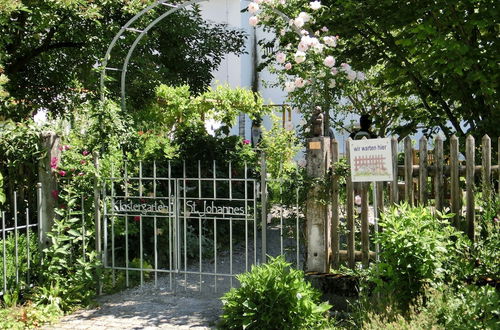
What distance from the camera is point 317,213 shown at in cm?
633

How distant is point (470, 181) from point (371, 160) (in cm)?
92

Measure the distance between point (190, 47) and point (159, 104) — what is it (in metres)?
1.71

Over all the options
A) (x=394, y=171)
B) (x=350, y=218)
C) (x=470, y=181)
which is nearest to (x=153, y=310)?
(x=350, y=218)

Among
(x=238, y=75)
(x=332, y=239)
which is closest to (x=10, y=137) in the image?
(x=332, y=239)

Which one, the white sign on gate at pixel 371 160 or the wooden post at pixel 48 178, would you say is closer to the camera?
the white sign on gate at pixel 371 160

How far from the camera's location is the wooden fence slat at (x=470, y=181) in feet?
18.7

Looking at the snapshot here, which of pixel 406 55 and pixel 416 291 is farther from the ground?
pixel 406 55

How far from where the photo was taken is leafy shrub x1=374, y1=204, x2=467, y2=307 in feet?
16.9

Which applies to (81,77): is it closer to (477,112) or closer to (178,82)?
(178,82)

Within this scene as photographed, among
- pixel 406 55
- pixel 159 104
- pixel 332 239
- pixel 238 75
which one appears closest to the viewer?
pixel 332 239

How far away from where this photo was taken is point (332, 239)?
6.35 meters

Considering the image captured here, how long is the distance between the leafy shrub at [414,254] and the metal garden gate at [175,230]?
1.25 m

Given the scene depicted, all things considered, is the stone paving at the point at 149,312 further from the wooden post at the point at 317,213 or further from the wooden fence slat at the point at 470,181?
the wooden fence slat at the point at 470,181

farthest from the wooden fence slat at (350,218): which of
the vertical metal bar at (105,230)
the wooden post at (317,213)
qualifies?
the vertical metal bar at (105,230)
